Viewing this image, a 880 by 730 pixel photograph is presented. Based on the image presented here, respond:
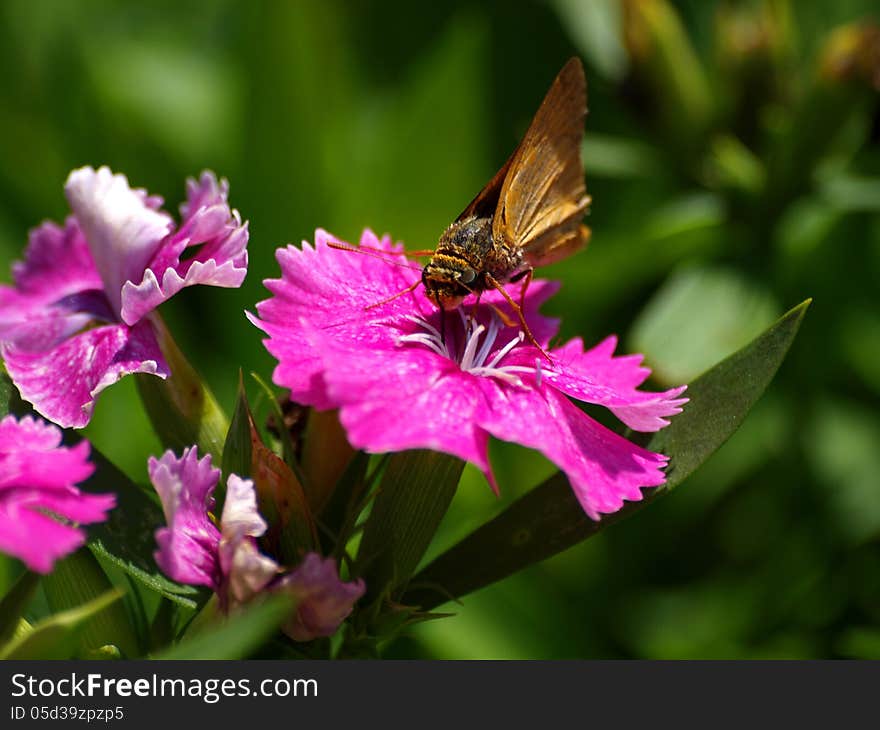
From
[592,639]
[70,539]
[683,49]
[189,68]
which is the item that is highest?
[189,68]

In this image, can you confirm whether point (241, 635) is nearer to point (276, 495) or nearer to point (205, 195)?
point (276, 495)

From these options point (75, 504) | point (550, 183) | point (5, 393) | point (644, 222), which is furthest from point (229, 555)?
point (644, 222)

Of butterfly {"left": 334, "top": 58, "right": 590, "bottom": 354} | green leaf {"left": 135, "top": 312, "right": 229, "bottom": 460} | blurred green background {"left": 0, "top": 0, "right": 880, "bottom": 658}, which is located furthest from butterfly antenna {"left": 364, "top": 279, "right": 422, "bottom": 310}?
blurred green background {"left": 0, "top": 0, "right": 880, "bottom": 658}

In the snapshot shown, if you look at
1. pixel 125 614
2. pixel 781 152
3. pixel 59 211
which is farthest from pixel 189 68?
pixel 125 614

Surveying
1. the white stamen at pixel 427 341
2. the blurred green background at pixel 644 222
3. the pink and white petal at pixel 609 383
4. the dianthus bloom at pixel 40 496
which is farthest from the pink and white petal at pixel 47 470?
the blurred green background at pixel 644 222

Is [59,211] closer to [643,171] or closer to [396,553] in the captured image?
[643,171]

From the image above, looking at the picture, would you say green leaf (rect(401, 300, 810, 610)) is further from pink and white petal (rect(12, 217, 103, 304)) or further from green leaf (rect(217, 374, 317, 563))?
pink and white petal (rect(12, 217, 103, 304))

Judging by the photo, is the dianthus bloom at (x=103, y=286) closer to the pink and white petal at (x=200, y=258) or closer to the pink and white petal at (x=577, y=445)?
the pink and white petal at (x=200, y=258)
